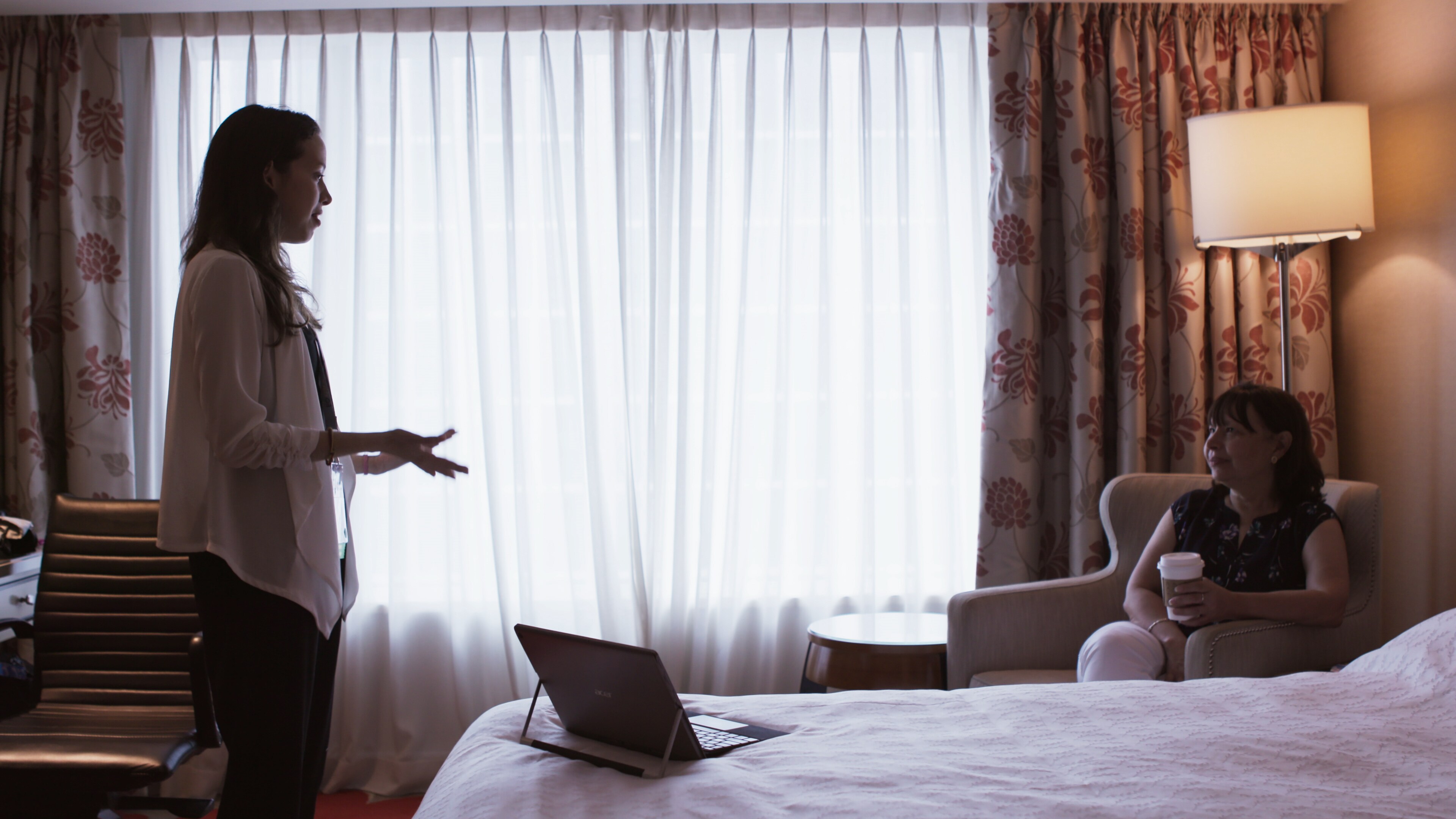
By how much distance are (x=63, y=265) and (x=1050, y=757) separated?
9.87 feet

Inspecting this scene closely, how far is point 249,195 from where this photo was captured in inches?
58.1

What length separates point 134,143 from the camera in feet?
9.90

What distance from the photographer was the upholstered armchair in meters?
2.04

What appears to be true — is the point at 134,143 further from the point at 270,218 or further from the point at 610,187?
the point at 270,218

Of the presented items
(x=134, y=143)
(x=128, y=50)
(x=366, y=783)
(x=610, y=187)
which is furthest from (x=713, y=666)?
(x=128, y=50)

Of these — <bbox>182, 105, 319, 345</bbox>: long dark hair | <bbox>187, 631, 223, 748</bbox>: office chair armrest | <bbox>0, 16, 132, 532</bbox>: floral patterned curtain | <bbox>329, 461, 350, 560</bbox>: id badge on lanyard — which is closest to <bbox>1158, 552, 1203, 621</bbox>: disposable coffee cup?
<bbox>329, 461, 350, 560</bbox>: id badge on lanyard

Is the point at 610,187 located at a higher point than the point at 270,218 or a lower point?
higher

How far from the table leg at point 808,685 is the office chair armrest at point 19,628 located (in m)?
1.86

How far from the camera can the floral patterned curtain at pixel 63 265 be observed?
2889 millimetres

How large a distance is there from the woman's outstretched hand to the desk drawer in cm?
145

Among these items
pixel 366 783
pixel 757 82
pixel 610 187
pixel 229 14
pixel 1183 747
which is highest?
pixel 229 14

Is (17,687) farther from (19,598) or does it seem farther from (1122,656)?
(1122,656)

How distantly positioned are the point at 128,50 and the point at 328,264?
3.03ft

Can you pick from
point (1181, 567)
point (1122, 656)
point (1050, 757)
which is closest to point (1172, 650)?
point (1122, 656)
